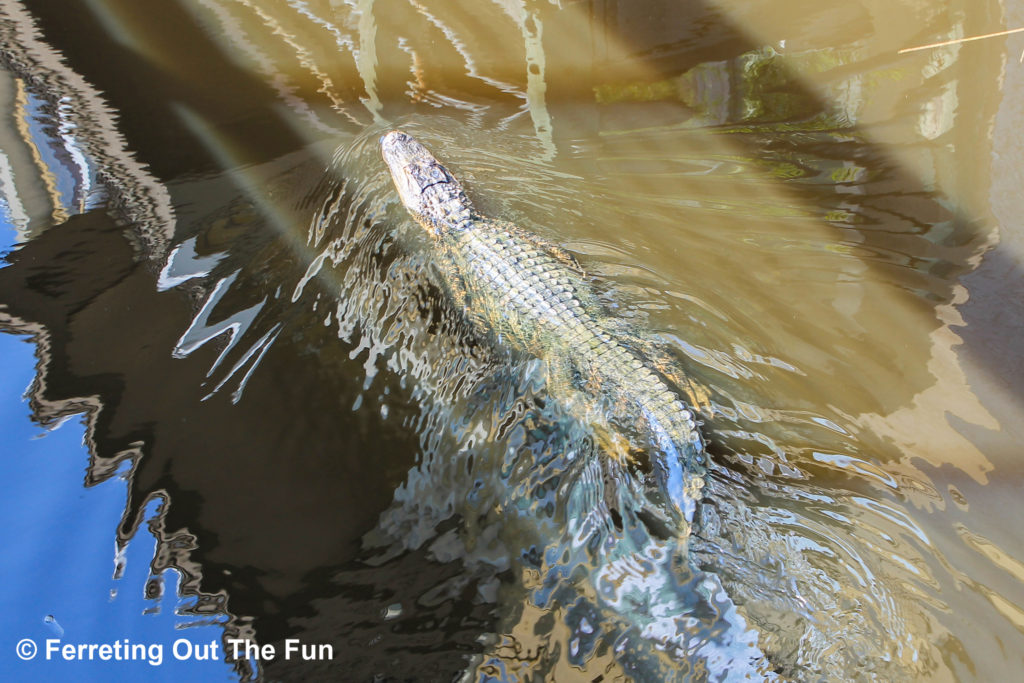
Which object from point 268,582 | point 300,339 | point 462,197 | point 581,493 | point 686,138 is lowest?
point 268,582

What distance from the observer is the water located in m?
2.54

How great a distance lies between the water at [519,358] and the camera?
254cm

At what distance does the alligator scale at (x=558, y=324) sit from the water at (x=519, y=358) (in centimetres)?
13

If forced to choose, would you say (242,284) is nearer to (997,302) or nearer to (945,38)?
(997,302)

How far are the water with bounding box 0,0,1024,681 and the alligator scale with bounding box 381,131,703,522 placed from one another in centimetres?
13

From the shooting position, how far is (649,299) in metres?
3.66

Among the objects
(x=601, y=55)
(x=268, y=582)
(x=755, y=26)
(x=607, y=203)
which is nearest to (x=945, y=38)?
(x=755, y=26)

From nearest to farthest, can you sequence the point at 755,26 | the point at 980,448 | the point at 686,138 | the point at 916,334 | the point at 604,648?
the point at 604,648 < the point at 980,448 < the point at 916,334 < the point at 686,138 < the point at 755,26

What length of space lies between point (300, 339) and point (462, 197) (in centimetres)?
168

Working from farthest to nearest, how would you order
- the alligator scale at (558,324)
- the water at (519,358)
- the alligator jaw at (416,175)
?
the alligator jaw at (416,175), the alligator scale at (558,324), the water at (519,358)

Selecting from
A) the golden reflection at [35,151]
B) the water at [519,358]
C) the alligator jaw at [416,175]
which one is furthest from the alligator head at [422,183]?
the golden reflection at [35,151]

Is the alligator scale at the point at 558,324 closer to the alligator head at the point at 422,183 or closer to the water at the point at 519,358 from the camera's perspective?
the alligator head at the point at 422,183

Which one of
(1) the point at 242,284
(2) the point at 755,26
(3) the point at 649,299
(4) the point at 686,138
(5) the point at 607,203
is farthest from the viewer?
(2) the point at 755,26

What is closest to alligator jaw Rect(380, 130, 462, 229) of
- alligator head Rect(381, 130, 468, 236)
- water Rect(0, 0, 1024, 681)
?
alligator head Rect(381, 130, 468, 236)
